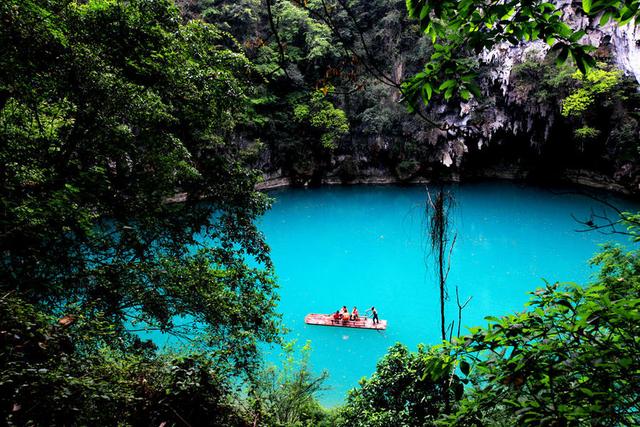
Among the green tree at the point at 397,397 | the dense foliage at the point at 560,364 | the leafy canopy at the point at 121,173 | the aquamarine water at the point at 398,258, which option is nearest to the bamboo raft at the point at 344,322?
the aquamarine water at the point at 398,258

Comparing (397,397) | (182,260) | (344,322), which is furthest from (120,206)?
(344,322)

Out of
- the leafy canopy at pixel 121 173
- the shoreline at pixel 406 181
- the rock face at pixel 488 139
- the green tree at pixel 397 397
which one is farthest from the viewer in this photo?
the shoreline at pixel 406 181

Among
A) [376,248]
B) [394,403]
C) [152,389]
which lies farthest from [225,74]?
[376,248]

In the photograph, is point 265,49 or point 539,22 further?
point 265,49

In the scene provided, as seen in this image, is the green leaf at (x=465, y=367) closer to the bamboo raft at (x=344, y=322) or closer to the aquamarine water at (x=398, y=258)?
the aquamarine water at (x=398, y=258)

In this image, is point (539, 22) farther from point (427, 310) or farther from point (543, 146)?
point (543, 146)

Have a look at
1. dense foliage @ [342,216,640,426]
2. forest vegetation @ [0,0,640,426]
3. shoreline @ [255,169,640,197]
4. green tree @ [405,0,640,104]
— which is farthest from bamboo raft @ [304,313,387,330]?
shoreline @ [255,169,640,197]

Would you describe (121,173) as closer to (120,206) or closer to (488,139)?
(120,206)
